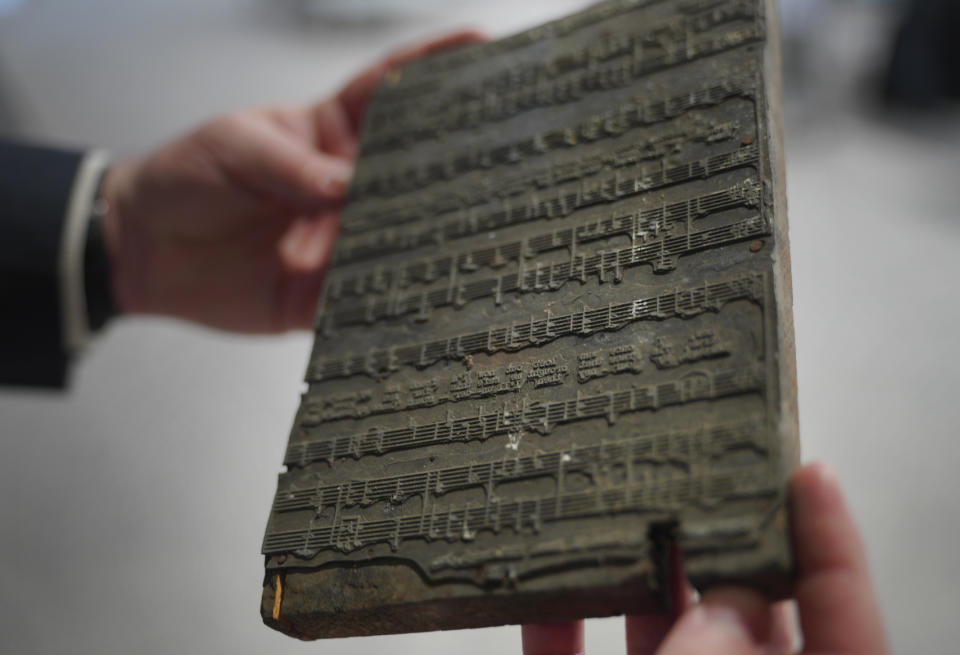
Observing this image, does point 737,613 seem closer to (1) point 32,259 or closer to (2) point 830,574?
(2) point 830,574

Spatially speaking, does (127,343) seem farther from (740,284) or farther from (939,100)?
(939,100)

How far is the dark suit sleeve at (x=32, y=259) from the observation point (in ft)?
8.60

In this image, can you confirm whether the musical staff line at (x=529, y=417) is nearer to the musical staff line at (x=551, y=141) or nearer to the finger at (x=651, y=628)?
the finger at (x=651, y=628)

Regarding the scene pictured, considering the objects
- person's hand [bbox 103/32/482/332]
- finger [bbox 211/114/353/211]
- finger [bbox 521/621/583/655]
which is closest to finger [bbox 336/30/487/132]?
person's hand [bbox 103/32/482/332]

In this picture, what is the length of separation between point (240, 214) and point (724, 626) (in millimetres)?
2118

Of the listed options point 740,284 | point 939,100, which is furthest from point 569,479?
point 939,100

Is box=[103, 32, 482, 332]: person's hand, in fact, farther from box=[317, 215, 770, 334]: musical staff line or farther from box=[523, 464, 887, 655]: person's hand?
box=[523, 464, 887, 655]: person's hand

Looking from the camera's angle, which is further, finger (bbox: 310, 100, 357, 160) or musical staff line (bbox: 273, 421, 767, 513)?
finger (bbox: 310, 100, 357, 160)

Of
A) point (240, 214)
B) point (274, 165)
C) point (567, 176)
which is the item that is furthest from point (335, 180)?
point (567, 176)

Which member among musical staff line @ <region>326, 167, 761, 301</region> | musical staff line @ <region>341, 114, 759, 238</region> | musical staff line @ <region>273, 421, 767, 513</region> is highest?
musical staff line @ <region>341, 114, 759, 238</region>

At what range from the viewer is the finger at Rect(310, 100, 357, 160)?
2.90 metres

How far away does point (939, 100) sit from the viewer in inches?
164

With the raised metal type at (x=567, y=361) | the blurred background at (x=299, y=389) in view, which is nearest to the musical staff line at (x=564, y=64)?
the raised metal type at (x=567, y=361)

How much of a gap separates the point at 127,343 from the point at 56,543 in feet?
3.57
